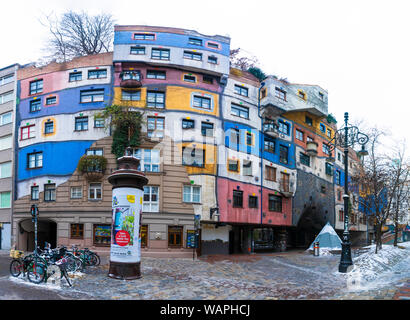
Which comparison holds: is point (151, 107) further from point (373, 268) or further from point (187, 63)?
point (373, 268)

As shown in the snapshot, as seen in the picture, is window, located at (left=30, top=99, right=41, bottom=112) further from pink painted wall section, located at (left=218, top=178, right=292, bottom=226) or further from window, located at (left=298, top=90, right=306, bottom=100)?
window, located at (left=298, top=90, right=306, bottom=100)

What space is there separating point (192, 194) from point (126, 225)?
43.0 feet

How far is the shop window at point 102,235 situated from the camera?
79.5 feet

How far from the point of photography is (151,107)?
26109mm

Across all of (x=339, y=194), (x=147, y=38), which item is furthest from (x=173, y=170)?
(x=339, y=194)

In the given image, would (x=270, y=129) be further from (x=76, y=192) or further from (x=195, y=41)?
(x=76, y=192)

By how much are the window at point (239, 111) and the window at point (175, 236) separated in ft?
36.4

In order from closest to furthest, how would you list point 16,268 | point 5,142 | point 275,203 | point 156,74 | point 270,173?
point 16,268
point 156,74
point 5,142
point 270,173
point 275,203

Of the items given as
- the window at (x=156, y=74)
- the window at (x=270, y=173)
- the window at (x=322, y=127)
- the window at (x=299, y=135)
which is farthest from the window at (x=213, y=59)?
the window at (x=322, y=127)

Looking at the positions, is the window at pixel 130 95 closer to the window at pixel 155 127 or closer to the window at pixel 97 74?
the window at pixel 155 127

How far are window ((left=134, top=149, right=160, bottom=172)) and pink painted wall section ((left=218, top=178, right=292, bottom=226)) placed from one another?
5.37 m

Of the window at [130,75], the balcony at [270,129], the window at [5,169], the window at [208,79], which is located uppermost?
the window at [208,79]

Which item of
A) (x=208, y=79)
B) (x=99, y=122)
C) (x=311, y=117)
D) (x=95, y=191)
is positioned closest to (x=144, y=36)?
(x=208, y=79)

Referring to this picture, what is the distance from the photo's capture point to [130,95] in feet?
86.9
